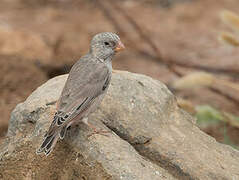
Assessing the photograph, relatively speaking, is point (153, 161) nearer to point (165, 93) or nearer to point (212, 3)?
point (165, 93)

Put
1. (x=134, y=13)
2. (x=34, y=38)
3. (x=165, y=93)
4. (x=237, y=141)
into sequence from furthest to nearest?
(x=134, y=13), (x=34, y=38), (x=237, y=141), (x=165, y=93)

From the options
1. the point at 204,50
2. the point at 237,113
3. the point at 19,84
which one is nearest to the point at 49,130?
the point at 19,84

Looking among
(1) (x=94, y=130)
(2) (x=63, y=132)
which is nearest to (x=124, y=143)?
(1) (x=94, y=130)

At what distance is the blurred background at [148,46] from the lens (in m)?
7.40

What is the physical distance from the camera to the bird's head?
504cm

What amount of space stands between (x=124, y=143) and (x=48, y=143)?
0.65 metres

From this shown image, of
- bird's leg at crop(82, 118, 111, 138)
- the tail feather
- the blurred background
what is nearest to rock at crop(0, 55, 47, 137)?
the blurred background

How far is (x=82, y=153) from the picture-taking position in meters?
4.37

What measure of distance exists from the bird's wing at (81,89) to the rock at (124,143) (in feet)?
0.66

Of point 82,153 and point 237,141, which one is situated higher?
point 82,153

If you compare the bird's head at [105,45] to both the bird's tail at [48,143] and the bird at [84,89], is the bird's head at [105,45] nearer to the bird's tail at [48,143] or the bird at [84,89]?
the bird at [84,89]

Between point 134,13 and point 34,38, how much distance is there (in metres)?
3.37

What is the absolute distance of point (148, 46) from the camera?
1086cm

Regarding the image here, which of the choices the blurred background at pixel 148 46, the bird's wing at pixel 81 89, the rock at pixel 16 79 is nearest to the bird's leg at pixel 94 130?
the bird's wing at pixel 81 89
